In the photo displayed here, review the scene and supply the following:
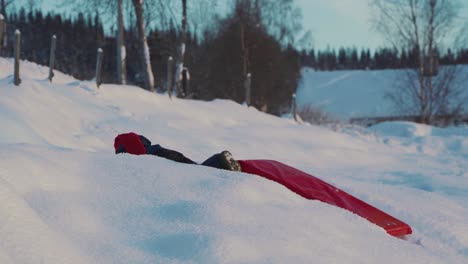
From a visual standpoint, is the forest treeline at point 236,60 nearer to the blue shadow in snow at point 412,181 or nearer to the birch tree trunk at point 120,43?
the birch tree trunk at point 120,43

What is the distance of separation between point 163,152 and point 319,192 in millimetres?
832

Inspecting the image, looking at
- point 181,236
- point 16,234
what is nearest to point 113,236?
point 181,236

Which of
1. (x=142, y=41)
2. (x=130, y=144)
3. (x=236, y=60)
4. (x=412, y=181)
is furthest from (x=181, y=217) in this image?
(x=236, y=60)

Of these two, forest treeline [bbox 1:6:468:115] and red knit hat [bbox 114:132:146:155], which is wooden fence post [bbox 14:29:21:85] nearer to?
red knit hat [bbox 114:132:146:155]

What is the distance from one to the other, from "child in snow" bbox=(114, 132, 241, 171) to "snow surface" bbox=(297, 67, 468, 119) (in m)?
30.0

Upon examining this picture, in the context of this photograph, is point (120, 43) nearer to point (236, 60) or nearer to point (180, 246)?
point (180, 246)

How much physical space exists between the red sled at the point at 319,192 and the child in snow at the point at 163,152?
0.46 feet

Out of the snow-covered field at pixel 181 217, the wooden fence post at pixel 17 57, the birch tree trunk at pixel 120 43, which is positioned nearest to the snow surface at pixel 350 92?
the birch tree trunk at pixel 120 43

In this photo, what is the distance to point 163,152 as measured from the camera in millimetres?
3027

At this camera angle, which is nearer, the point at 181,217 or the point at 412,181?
the point at 181,217

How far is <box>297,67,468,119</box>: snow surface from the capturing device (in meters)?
35.5

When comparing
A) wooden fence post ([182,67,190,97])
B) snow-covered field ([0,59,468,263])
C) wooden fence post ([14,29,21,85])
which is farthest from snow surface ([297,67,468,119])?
snow-covered field ([0,59,468,263])

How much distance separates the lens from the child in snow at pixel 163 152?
2898mm

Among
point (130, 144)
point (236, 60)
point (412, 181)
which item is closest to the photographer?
point (130, 144)
